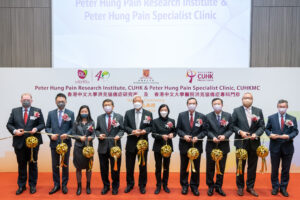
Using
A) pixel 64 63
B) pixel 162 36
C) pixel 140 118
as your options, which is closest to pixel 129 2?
pixel 162 36

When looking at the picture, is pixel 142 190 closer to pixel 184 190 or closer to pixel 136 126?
pixel 184 190

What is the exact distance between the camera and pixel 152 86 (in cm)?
513

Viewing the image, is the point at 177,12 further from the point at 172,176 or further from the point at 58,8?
the point at 172,176

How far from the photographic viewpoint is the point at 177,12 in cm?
520

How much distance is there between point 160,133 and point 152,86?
140cm

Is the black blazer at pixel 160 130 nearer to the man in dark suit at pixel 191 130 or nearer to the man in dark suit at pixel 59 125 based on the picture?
the man in dark suit at pixel 191 130

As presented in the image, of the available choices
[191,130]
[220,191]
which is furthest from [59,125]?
[220,191]

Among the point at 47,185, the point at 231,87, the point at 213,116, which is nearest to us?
the point at 213,116

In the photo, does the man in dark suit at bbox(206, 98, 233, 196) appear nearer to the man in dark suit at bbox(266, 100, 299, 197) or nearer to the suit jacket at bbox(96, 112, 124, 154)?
the man in dark suit at bbox(266, 100, 299, 197)

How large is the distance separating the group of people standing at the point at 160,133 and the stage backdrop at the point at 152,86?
1.11 metres

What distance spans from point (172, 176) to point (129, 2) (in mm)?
3484

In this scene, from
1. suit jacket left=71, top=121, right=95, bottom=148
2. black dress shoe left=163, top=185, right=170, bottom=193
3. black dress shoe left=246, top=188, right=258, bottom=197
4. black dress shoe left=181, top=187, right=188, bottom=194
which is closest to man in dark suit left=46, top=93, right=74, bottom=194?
suit jacket left=71, top=121, right=95, bottom=148

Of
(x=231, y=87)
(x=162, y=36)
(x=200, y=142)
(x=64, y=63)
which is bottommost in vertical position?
(x=200, y=142)

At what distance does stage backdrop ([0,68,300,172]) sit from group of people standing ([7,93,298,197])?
111cm
